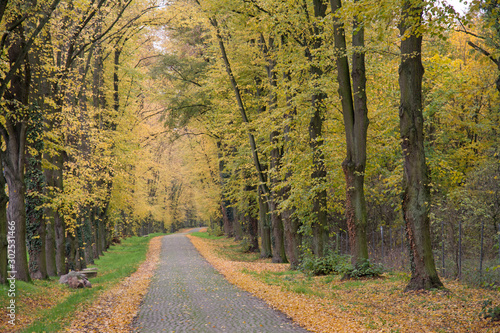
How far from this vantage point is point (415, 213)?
29.9ft

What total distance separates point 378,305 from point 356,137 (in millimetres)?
4931

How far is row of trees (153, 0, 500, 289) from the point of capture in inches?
359

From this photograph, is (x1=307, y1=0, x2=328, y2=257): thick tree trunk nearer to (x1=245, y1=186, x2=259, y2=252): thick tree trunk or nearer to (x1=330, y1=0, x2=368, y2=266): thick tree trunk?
(x1=330, y1=0, x2=368, y2=266): thick tree trunk

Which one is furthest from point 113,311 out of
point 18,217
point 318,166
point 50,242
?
point 318,166

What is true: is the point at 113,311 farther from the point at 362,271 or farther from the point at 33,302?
the point at 362,271

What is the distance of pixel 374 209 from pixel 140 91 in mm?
17206

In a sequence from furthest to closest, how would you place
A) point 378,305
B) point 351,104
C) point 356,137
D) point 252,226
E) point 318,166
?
1. point 252,226
2. point 318,166
3. point 351,104
4. point 356,137
5. point 378,305

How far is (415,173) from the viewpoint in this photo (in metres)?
9.17

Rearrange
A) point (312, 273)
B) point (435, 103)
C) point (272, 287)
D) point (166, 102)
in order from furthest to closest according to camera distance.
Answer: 1. point (166, 102)
2. point (312, 273)
3. point (435, 103)
4. point (272, 287)

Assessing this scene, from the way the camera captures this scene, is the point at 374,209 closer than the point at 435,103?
No

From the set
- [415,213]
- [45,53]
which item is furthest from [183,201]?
[415,213]

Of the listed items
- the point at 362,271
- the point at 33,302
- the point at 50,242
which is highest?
the point at 50,242

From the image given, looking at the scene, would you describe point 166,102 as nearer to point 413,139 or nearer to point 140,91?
point 140,91

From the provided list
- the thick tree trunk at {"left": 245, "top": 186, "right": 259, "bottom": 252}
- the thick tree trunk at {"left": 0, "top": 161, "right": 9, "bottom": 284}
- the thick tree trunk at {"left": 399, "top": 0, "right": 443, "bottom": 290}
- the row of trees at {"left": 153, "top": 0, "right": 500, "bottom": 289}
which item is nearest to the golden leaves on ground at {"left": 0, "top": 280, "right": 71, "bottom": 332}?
the thick tree trunk at {"left": 0, "top": 161, "right": 9, "bottom": 284}
